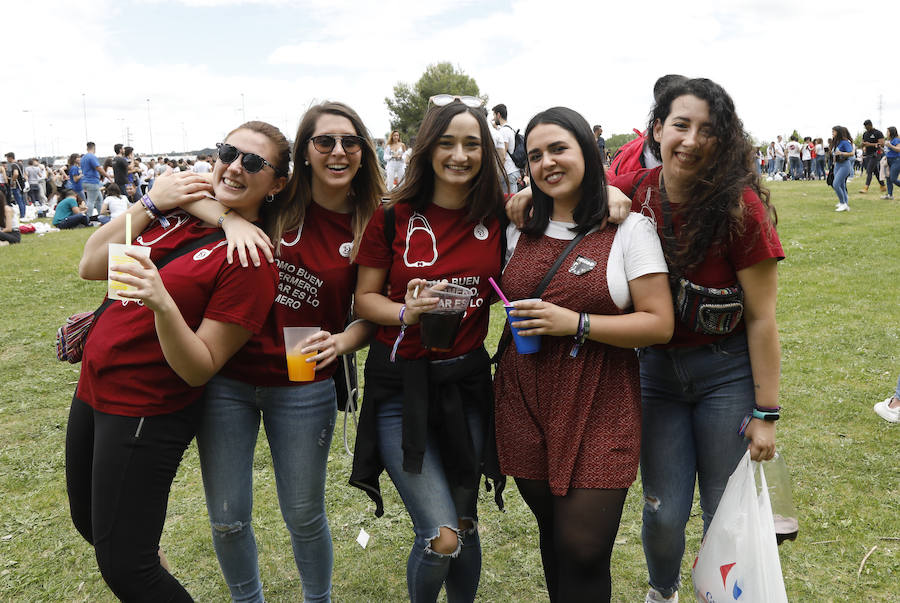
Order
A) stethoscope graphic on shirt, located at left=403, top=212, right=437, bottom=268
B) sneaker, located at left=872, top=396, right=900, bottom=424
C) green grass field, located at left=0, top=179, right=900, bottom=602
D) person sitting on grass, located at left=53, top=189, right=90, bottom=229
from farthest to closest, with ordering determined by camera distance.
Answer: person sitting on grass, located at left=53, top=189, right=90, bottom=229 → sneaker, located at left=872, top=396, right=900, bottom=424 → green grass field, located at left=0, top=179, right=900, bottom=602 → stethoscope graphic on shirt, located at left=403, top=212, right=437, bottom=268

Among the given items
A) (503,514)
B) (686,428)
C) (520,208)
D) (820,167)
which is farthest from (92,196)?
(820,167)

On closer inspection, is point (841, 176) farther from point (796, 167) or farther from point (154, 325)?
point (154, 325)

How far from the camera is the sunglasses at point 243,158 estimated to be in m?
2.49

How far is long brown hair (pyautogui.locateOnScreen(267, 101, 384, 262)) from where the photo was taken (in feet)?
8.63

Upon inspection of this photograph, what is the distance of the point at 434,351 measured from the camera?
8.18 feet

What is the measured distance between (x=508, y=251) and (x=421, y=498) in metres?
1.04

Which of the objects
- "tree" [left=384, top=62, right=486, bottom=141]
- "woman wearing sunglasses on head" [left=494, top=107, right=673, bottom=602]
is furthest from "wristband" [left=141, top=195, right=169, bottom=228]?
"tree" [left=384, top=62, right=486, bottom=141]

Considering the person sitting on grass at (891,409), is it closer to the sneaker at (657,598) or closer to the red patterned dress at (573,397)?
the sneaker at (657,598)

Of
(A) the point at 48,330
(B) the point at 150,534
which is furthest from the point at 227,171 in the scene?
(A) the point at 48,330

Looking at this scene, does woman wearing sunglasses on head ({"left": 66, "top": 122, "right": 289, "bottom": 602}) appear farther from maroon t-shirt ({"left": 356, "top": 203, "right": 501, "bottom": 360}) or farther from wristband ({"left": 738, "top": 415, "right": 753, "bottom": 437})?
wristband ({"left": 738, "top": 415, "right": 753, "bottom": 437})

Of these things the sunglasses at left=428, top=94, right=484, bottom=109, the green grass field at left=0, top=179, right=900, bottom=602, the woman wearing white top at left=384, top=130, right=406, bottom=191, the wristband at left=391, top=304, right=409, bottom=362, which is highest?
the woman wearing white top at left=384, top=130, right=406, bottom=191

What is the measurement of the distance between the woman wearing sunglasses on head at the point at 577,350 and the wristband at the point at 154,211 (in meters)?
1.34

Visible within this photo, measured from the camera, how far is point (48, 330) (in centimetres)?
787

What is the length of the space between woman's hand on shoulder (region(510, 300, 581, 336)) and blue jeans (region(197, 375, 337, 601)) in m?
0.99
